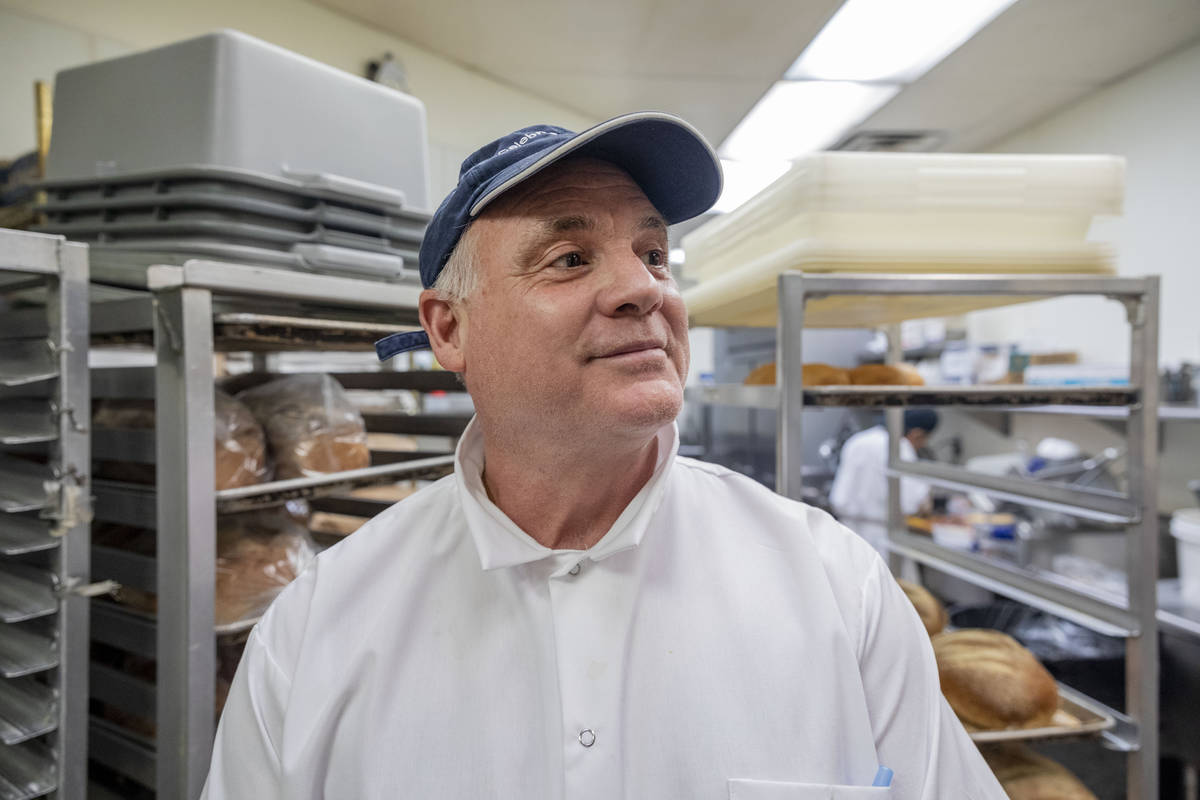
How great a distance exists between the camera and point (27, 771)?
112cm

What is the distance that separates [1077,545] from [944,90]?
283 centimetres

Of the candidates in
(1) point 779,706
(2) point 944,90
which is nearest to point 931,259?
(1) point 779,706

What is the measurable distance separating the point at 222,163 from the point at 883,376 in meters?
1.56

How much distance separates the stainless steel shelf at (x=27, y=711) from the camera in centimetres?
108

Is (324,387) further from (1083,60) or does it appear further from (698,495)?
(1083,60)

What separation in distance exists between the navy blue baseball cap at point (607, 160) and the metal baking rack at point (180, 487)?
39 cm

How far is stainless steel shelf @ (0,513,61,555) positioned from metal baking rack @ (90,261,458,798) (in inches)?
6.3

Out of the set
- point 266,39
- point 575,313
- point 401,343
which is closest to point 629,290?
point 575,313

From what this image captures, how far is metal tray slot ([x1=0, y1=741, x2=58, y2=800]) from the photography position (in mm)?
1094

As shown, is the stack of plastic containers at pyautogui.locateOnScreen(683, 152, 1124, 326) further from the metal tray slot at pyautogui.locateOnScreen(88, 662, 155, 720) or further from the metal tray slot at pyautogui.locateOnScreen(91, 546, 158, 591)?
the metal tray slot at pyautogui.locateOnScreen(88, 662, 155, 720)

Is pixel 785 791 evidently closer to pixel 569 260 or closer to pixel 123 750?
pixel 569 260

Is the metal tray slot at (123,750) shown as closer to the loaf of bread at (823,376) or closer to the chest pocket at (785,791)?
the chest pocket at (785,791)

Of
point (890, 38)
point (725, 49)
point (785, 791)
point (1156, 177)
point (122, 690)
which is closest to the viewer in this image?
point (785, 791)

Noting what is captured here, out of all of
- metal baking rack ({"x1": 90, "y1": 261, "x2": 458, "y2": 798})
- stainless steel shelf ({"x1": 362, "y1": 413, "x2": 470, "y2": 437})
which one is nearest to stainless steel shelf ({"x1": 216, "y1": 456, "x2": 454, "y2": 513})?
metal baking rack ({"x1": 90, "y1": 261, "x2": 458, "y2": 798})
